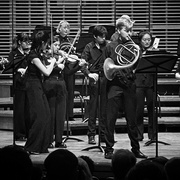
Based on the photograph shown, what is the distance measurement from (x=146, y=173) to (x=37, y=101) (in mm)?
3661

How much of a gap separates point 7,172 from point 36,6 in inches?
322

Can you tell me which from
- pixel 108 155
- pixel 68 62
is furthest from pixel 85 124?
pixel 108 155

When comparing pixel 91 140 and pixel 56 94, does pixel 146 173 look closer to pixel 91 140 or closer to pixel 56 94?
pixel 56 94

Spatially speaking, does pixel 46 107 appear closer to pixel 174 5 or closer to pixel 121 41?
pixel 121 41

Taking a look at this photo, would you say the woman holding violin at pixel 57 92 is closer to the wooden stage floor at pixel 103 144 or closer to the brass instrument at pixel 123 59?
the wooden stage floor at pixel 103 144

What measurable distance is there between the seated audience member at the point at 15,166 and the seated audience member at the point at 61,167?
0.17 metres

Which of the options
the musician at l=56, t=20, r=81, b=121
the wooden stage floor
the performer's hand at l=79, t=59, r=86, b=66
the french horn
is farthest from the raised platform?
the french horn

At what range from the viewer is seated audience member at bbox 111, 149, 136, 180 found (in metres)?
3.49

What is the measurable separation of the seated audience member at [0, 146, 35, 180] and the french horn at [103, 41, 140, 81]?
10.2 feet

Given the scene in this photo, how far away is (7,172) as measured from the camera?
2689 millimetres

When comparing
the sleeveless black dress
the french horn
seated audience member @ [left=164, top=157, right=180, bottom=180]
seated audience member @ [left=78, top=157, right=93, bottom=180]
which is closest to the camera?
seated audience member @ [left=164, top=157, right=180, bottom=180]

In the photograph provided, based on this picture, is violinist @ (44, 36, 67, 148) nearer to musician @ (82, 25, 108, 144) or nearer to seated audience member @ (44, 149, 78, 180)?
musician @ (82, 25, 108, 144)

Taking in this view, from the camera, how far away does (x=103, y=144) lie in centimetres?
728

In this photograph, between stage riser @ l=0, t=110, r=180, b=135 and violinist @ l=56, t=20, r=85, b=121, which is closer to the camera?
violinist @ l=56, t=20, r=85, b=121
